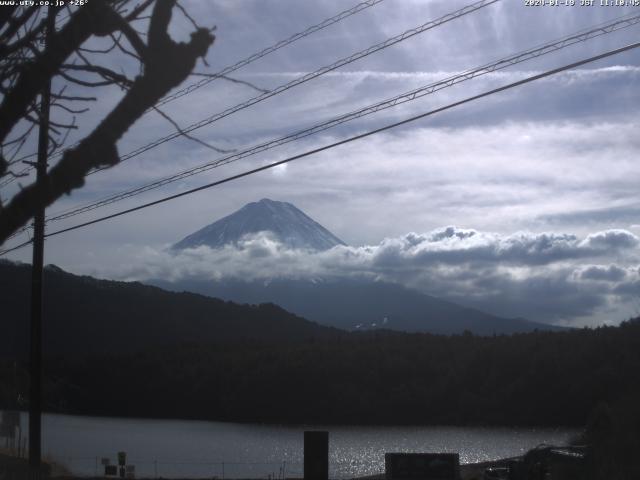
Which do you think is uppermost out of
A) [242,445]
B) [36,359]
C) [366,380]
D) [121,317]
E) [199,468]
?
[121,317]

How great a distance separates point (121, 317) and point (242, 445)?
223 feet

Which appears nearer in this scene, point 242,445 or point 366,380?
point 242,445

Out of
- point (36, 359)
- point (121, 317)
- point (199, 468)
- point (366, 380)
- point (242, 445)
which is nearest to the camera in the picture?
point (36, 359)

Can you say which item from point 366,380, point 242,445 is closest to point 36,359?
point 242,445

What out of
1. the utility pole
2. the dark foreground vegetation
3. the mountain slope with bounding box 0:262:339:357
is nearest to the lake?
the dark foreground vegetation

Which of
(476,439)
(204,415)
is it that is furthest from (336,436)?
(204,415)

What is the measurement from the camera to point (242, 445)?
194ft

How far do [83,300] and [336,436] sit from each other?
60832 mm

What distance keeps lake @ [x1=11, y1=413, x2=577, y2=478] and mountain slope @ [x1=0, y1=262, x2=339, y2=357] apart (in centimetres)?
1851

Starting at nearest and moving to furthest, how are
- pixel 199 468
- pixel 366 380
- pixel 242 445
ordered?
1. pixel 199 468
2. pixel 242 445
3. pixel 366 380

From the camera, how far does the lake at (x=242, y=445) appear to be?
43.8 metres

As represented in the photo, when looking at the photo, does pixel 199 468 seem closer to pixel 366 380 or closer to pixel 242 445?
pixel 242 445

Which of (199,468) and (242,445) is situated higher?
(199,468)

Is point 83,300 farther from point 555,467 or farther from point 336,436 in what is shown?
point 555,467
